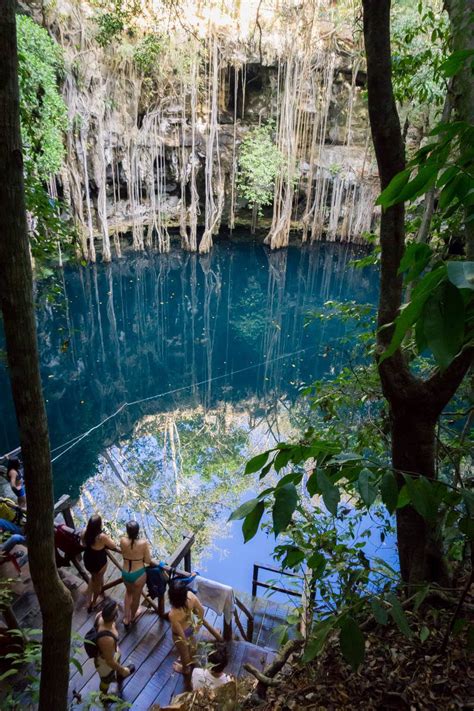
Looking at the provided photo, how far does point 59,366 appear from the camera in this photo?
9117 millimetres

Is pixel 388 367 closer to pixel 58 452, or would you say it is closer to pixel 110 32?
pixel 58 452

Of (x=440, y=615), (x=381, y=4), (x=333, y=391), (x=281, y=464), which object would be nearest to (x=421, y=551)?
(x=440, y=615)

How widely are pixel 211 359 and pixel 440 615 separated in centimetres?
869

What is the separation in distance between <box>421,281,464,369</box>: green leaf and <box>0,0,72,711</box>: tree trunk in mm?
906

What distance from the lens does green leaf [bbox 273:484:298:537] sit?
70cm

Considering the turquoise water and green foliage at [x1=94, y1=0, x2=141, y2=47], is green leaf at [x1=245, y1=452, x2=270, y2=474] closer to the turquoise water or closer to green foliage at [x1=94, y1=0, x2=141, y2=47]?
the turquoise water

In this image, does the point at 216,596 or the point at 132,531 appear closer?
the point at 132,531

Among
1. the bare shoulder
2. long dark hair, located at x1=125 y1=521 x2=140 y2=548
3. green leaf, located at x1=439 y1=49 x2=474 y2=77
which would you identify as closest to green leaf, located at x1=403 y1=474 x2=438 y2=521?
green leaf, located at x1=439 y1=49 x2=474 y2=77

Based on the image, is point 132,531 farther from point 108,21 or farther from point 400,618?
point 108,21

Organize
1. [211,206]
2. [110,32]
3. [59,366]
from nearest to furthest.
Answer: [59,366] → [110,32] → [211,206]

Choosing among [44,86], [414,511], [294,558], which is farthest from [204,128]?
[294,558]

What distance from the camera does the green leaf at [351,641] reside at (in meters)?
0.79

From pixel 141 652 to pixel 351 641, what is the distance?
268 centimetres

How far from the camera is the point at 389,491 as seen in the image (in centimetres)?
79
